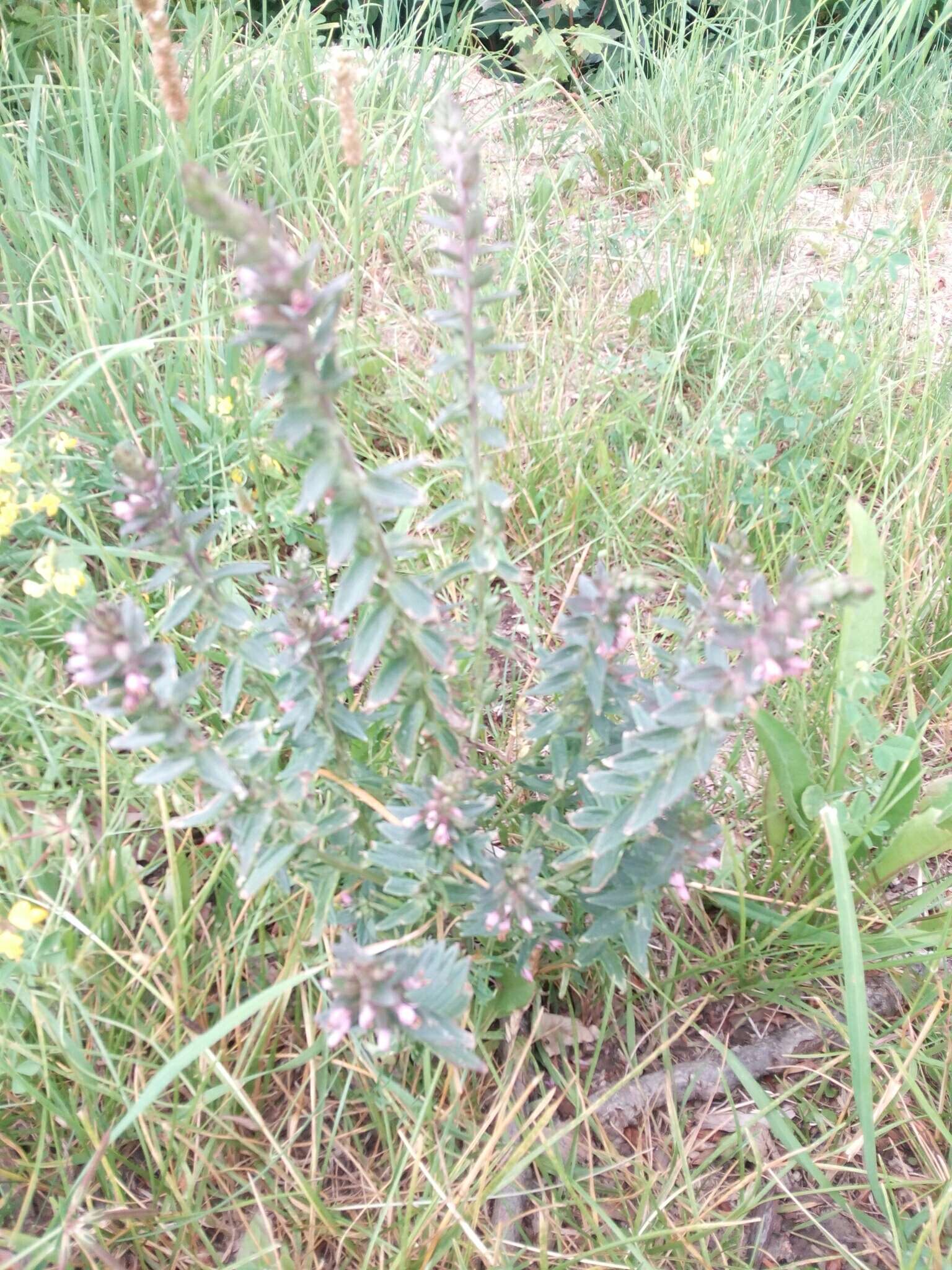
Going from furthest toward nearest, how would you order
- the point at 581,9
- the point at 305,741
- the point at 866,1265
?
the point at 581,9
the point at 866,1265
the point at 305,741

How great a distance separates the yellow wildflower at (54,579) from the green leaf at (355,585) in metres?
0.90

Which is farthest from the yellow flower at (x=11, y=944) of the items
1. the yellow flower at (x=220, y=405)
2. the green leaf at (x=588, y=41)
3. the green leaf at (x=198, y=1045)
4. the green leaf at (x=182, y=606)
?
the green leaf at (x=588, y=41)

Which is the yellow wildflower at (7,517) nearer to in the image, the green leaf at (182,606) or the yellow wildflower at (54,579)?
the yellow wildflower at (54,579)

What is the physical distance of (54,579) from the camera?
1.71m

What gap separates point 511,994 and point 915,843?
2.67 ft

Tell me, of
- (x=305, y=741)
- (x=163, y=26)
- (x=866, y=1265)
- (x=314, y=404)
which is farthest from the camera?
(x=163, y=26)

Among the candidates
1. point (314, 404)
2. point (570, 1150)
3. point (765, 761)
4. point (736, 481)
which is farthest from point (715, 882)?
point (314, 404)

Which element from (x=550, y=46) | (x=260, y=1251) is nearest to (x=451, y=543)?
(x=260, y=1251)

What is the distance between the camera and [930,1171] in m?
1.55

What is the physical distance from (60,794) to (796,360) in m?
2.49

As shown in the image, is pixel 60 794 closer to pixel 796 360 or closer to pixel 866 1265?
pixel 866 1265

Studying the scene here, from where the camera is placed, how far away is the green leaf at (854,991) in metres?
1.30

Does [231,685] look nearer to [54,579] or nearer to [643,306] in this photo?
[54,579]

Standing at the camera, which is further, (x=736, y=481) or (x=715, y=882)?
(x=736, y=481)
